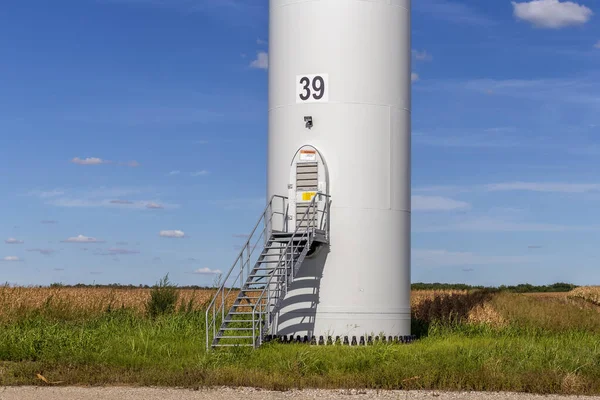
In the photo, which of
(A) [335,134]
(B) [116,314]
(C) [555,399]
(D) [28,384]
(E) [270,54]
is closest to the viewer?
(C) [555,399]

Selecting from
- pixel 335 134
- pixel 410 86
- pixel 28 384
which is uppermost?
pixel 410 86

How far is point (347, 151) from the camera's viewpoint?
986 inches

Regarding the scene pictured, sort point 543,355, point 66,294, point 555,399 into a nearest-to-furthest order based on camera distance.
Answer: point 555,399 < point 543,355 < point 66,294

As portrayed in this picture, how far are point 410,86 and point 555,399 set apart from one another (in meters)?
12.2

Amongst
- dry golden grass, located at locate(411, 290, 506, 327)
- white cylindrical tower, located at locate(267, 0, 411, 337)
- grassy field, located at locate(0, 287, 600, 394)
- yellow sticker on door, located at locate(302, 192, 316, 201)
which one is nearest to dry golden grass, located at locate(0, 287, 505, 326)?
dry golden grass, located at locate(411, 290, 506, 327)

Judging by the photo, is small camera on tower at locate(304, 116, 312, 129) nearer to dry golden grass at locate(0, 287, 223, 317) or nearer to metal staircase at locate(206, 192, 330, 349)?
metal staircase at locate(206, 192, 330, 349)

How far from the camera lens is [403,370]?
63.0 feet

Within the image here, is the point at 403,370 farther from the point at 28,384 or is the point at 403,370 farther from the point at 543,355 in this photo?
the point at 28,384

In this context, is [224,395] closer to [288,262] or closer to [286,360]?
[286,360]

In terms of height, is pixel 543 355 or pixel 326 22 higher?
pixel 326 22

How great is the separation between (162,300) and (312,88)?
12190 millimetres

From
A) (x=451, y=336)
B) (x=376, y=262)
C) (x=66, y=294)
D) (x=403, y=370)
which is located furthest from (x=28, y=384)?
(x=66, y=294)

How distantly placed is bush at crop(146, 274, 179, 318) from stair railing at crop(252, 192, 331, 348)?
9.27 metres

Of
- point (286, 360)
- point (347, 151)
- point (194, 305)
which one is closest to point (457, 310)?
point (194, 305)
